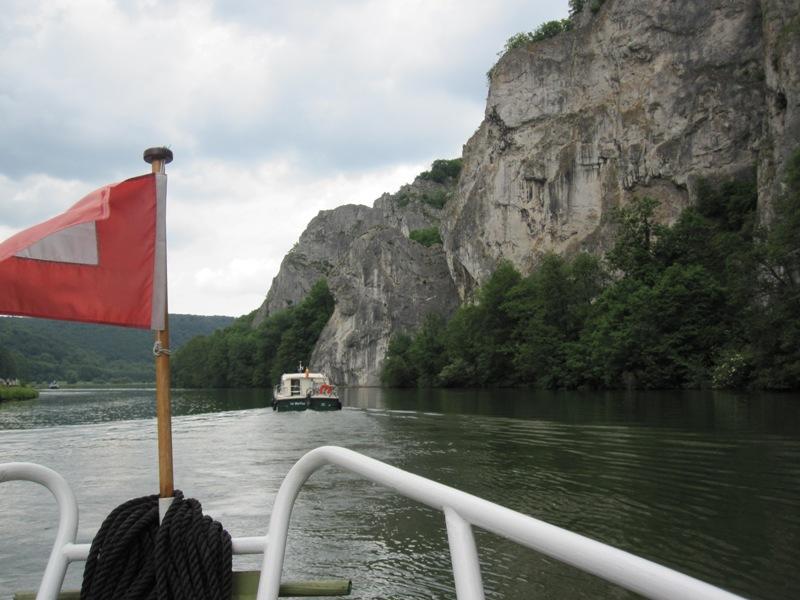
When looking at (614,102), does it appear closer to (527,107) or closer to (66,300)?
(527,107)

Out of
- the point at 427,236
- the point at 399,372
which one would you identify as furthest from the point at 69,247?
the point at 427,236

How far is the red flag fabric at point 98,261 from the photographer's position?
255 centimetres

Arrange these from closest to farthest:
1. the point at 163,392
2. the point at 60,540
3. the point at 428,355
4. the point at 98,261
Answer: the point at 60,540 → the point at 98,261 → the point at 163,392 → the point at 428,355

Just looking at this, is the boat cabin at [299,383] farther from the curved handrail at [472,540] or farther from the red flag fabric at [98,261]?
the curved handrail at [472,540]

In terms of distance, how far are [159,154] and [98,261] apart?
1.73 ft

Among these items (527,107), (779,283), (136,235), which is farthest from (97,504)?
(527,107)

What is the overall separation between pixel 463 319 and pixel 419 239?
46.8 m

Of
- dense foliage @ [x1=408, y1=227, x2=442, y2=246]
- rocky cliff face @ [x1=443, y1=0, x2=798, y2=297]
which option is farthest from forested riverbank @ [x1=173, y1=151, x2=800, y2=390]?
dense foliage @ [x1=408, y1=227, x2=442, y2=246]

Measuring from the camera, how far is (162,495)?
2.71 meters

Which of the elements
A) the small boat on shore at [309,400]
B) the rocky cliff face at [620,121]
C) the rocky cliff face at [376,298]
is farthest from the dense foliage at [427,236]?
the small boat on shore at [309,400]

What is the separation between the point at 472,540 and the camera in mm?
1698

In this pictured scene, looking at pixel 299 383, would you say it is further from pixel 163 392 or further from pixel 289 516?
pixel 289 516

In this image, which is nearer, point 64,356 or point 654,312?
point 654,312

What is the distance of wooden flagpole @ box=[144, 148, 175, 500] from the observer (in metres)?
2.73
